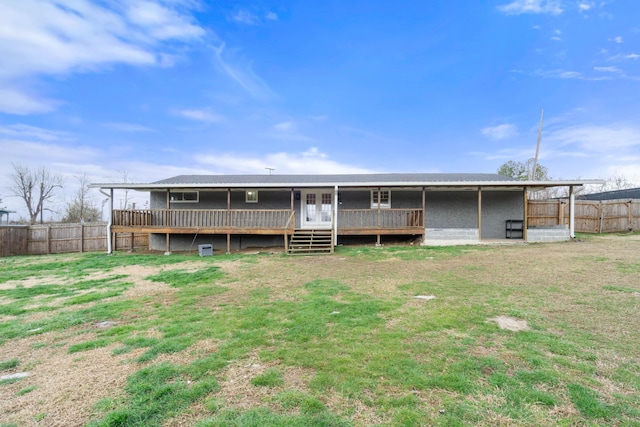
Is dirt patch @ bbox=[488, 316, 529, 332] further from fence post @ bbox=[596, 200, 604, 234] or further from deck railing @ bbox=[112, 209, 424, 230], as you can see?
fence post @ bbox=[596, 200, 604, 234]

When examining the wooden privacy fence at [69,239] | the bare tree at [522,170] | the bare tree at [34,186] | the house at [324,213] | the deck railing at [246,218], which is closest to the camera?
the house at [324,213]

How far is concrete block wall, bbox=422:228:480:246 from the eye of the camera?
12.2m

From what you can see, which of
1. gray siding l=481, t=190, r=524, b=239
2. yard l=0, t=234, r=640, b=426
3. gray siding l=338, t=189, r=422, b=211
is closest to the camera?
yard l=0, t=234, r=640, b=426


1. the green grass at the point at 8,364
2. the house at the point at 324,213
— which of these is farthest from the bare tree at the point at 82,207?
the green grass at the point at 8,364

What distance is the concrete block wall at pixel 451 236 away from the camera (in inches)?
481

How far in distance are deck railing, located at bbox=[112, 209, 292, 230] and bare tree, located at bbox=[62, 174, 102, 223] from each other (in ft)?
61.0

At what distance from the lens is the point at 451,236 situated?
12.4 metres

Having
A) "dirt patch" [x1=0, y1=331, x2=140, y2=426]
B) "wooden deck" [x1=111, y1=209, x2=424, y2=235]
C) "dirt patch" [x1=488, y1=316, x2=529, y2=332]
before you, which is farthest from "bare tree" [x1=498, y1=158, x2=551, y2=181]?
"dirt patch" [x1=0, y1=331, x2=140, y2=426]

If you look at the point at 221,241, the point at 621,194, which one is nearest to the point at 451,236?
the point at 221,241

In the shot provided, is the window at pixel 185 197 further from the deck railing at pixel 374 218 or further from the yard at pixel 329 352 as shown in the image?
the yard at pixel 329 352

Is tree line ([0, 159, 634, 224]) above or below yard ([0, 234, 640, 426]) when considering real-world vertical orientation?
above

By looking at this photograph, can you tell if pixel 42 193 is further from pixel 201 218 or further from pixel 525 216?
pixel 525 216

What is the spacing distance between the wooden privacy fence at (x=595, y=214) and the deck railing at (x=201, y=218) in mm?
13286

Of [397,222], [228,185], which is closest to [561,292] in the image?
[397,222]
